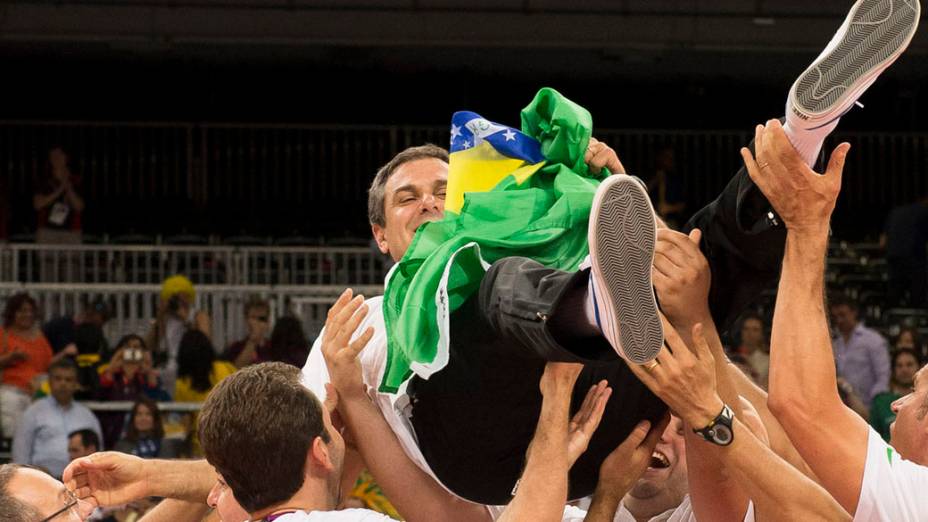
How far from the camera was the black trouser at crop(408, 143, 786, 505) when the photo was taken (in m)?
2.92

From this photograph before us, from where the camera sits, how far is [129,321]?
948 cm

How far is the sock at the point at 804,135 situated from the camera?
106 inches

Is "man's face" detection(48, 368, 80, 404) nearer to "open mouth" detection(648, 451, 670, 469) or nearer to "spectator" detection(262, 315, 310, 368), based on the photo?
"spectator" detection(262, 315, 310, 368)

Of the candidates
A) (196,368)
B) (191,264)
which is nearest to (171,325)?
(196,368)

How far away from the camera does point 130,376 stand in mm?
8062

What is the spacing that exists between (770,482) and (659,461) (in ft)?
3.01

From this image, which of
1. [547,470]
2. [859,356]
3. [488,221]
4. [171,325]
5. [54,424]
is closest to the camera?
[547,470]

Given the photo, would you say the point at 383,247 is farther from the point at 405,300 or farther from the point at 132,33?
the point at 132,33

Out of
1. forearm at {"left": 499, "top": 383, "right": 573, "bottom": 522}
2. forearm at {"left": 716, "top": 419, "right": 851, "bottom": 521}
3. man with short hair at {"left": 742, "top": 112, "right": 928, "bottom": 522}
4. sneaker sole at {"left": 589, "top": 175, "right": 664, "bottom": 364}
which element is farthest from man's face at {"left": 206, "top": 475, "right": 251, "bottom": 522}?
man with short hair at {"left": 742, "top": 112, "right": 928, "bottom": 522}

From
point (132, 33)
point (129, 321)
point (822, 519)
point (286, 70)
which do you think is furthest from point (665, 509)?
point (286, 70)

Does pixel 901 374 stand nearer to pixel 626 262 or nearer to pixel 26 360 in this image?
pixel 26 360

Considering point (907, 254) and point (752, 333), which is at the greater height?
point (907, 254)

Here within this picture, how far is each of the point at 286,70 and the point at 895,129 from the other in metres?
5.93

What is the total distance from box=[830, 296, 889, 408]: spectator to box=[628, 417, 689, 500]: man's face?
4.90 m
